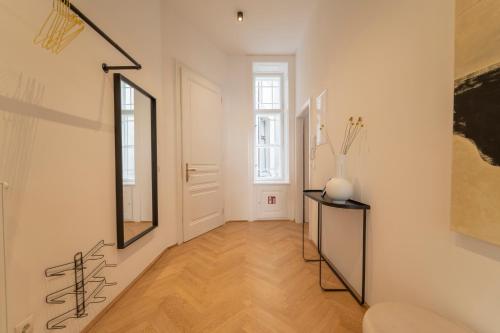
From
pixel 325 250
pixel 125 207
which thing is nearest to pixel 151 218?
pixel 125 207

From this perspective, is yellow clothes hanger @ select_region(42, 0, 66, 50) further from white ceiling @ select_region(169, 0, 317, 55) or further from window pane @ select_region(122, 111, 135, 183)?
white ceiling @ select_region(169, 0, 317, 55)

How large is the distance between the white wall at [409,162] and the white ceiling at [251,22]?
123 cm

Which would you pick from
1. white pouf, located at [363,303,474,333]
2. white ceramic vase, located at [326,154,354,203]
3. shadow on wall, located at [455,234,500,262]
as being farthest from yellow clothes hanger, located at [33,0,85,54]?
shadow on wall, located at [455,234,500,262]

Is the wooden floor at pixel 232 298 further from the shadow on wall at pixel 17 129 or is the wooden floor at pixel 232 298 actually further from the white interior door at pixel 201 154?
the shadow on wall at pixel 17 129

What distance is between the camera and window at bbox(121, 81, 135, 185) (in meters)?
1.93

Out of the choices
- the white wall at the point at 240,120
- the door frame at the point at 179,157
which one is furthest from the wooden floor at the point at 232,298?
the white wall at the point at 240,120

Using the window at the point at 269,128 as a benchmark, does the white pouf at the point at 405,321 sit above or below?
below

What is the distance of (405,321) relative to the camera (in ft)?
3.12

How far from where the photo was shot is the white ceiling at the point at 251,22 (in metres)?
2.85

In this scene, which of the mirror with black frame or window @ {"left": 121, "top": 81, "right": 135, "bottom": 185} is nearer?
the mirror with black frame

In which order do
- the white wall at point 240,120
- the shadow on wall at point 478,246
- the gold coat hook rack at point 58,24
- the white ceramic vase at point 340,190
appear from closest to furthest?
the shadow on wall at point 478,246, the gold coat hook rack at point 58,24, the white ceramic vase at point 340,190, the white wall at point 240,120

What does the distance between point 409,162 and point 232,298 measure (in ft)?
5.53

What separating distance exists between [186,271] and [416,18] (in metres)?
2.76

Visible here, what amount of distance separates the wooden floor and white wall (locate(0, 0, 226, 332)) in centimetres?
27
